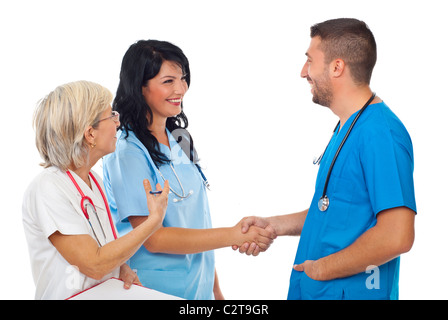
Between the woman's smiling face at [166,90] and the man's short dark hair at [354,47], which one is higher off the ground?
the man's short dark hair at [354,47]

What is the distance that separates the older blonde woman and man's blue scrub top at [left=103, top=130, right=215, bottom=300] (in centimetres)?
27

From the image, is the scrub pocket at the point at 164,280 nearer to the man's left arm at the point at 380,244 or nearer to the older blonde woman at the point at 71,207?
the older blonde woman at the point at 71,207

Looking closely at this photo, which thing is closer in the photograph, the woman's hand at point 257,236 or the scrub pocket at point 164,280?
the scrub pocket at point 164,280

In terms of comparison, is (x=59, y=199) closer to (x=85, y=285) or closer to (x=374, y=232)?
(x=85, y=285)

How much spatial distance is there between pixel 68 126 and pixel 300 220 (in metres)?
1.24

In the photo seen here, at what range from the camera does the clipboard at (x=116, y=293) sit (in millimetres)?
1671

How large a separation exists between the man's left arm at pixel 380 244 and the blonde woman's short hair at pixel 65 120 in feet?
3.23

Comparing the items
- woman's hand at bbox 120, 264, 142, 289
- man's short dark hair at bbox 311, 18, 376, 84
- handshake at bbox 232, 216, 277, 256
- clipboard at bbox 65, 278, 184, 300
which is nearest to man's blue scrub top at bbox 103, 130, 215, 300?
handshake at bbox 232, 216, 277, 256

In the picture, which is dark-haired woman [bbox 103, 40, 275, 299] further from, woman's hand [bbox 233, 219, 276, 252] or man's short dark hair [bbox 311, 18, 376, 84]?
man's short dark hair [bbox 311, 18, 376, 84]

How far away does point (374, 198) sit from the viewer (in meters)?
1.69

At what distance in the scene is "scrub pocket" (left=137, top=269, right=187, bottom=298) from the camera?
7.29ft

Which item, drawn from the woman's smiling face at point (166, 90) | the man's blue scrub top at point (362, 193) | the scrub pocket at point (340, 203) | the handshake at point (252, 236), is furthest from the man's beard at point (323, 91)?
the handshake at point (252, 236)

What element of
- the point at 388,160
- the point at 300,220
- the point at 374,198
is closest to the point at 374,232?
the point at 374,198
